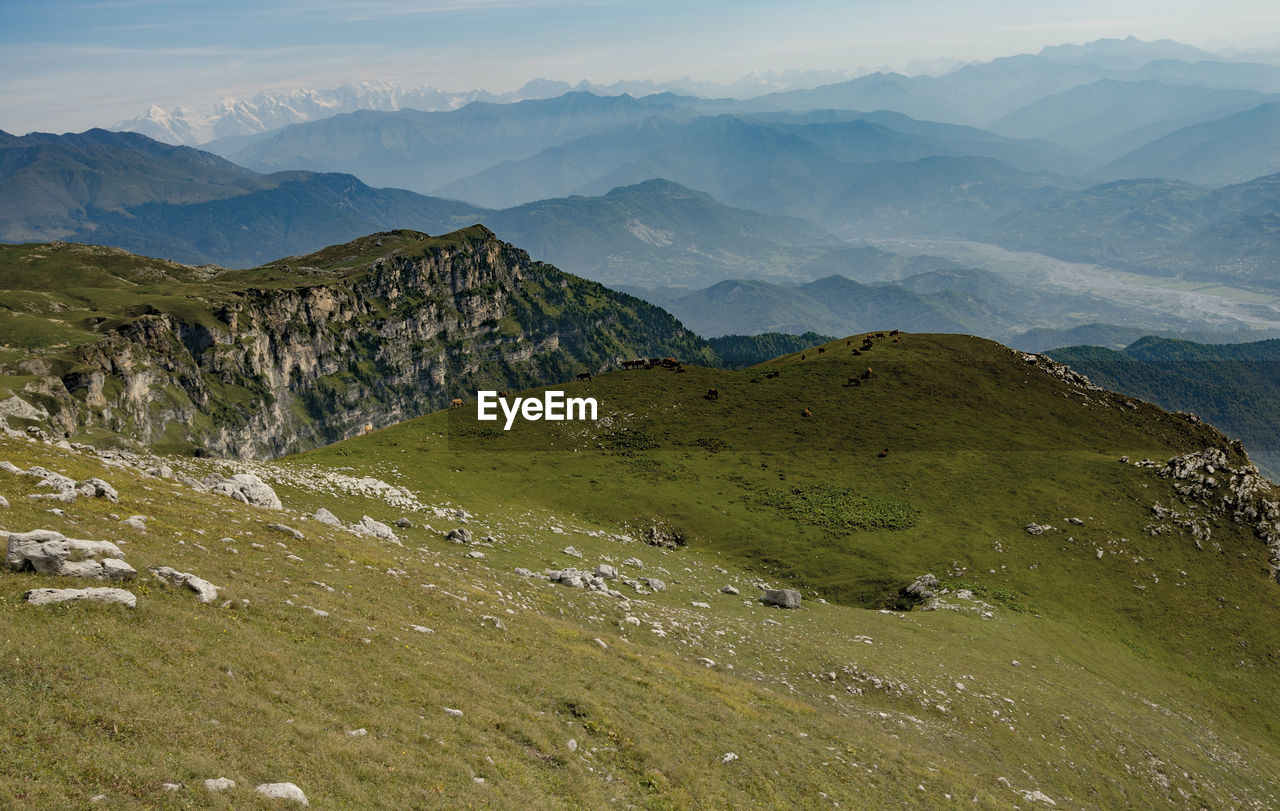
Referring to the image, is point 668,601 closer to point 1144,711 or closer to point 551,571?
point 551,571

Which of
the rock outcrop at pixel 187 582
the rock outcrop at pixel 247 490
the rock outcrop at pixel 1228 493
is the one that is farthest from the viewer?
the rock outcrop at pixel 1228 493

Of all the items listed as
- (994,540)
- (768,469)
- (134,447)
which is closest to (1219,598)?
(994,540)

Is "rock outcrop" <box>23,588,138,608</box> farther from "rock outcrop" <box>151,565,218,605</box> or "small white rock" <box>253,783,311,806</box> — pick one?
"small white rock" <box>253,783,311,806</box>

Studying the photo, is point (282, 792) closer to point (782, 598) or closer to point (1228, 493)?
point (782, 598)

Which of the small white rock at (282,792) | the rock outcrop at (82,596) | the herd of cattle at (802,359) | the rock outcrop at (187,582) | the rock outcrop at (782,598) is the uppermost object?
the rock outcrop at (82,596)

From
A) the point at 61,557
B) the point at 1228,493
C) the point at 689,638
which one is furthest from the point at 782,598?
the point at 1228,493

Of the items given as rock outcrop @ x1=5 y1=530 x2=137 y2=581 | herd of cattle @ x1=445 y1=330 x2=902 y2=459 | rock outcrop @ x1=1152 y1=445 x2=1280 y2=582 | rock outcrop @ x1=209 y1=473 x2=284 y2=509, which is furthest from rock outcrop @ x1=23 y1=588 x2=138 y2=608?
rock outcrop @ x1=1152 y1=445 x2=1280 y2=582

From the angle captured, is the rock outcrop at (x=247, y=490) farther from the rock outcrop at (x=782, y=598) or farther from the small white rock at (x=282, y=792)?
the rock outcrop at (x=782, y=598)

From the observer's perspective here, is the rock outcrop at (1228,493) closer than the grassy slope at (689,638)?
No

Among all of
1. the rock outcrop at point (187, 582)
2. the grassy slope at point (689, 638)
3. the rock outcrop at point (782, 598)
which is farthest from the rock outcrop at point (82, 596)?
the rock outcrop at point (782, 598)
